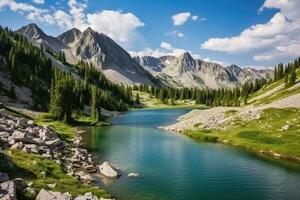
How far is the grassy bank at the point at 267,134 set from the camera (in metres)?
77.0

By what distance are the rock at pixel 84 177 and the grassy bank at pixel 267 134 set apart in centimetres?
4036

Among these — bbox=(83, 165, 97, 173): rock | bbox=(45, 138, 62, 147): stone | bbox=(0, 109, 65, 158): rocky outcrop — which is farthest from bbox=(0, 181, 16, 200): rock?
bbox=(45, 138, 62, 147): stone

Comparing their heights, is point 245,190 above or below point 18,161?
below

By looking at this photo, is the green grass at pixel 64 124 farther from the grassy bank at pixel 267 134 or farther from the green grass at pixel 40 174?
the green grass at pixel 40 174

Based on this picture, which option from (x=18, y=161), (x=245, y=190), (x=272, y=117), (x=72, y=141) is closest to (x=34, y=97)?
(x=72, y=141)

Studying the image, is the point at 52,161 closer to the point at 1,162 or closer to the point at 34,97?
the point at 1,162

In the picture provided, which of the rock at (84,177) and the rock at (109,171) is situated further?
the rock at (109,171)

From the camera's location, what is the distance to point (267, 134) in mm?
87938

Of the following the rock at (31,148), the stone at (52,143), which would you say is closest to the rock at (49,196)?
the rock at (31,148)

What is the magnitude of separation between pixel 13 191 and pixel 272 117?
81.3m

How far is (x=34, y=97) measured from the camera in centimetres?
15338

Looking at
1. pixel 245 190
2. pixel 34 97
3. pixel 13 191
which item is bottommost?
pixel 245 190

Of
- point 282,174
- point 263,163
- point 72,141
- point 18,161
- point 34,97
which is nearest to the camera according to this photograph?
point 18,161

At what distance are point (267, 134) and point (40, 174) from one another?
59.2 metres
